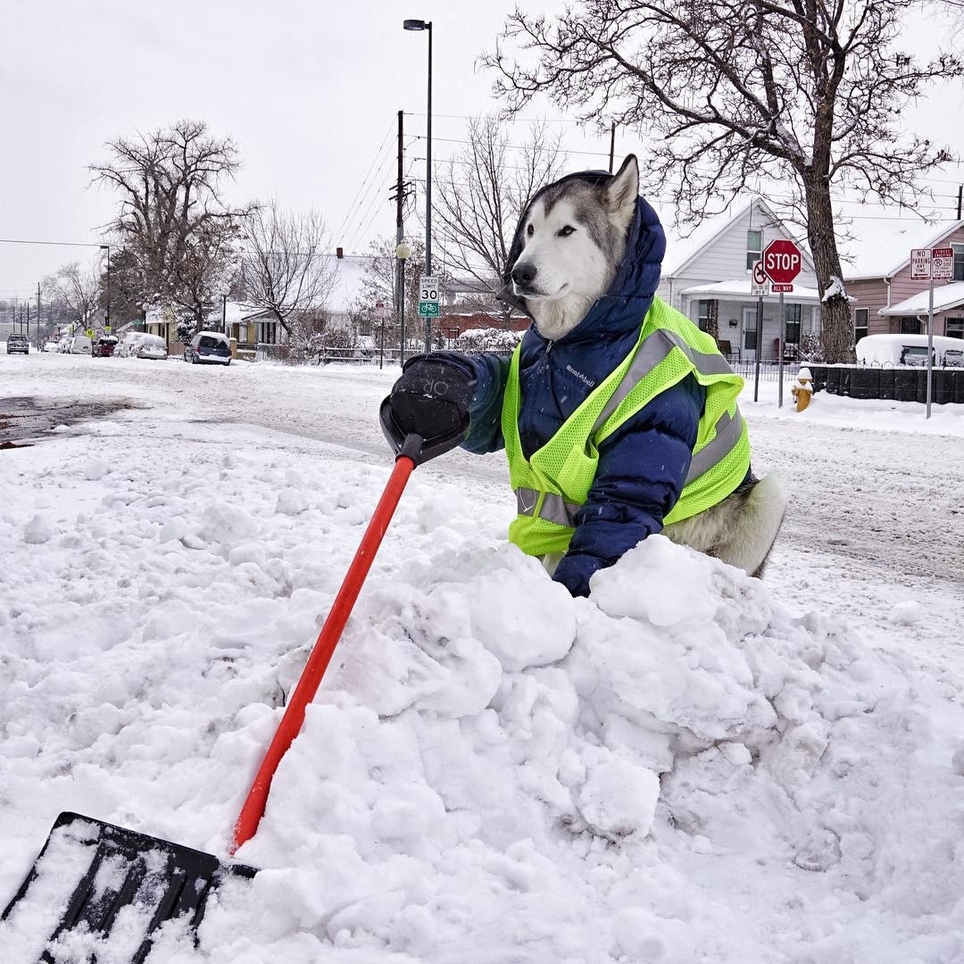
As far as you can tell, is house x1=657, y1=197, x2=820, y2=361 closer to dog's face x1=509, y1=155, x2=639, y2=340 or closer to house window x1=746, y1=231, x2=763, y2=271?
house window x1=746, y1=231, x2=763, y2=271

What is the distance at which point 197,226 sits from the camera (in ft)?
184

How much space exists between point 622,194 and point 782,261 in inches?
525

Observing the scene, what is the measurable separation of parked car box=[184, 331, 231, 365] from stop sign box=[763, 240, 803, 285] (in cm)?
2762

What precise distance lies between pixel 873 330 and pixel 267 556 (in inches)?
1356

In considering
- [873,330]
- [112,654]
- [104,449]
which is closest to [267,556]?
[112,654]

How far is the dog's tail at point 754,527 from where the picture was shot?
2828mm

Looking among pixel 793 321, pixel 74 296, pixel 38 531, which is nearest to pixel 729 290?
pixel 793 321

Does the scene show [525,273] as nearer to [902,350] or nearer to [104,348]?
[902,350]

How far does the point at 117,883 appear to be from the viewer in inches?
64.1

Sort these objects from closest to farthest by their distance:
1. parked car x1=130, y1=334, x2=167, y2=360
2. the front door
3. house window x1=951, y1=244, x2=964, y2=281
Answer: house window x1=951, y1=244, x2=964, y2=281 → the front door → parked car x1=130, y1=334, x2=167, y2=360

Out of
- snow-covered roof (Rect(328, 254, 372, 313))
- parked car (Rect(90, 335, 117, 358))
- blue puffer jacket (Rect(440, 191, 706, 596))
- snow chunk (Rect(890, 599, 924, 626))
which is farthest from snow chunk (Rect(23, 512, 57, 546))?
snow-covered roof (Rect(328, 254, 372, 313))

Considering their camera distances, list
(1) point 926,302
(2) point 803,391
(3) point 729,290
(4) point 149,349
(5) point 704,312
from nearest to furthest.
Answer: (2) point 803,391 < (1) point 926,302 < (3) point 729,290 < (5) point 704,312 < (4) point 149,349

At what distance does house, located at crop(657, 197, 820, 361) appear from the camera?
34312 millimetres

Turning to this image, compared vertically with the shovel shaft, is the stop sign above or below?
above
